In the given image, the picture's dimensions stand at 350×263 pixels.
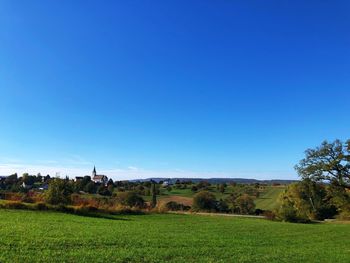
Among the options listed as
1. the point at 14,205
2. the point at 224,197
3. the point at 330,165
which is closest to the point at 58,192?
the point at 14,205

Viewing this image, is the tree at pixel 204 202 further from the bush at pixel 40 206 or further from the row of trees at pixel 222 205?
the bush at pixel 40 206

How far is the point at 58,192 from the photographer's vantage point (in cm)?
2858

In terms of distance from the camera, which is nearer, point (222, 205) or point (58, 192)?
point (58, 192)

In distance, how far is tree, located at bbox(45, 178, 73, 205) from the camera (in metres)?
27.8

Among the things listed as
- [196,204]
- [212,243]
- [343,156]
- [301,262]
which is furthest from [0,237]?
[196,204]

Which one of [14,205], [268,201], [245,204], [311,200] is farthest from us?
[268,201]

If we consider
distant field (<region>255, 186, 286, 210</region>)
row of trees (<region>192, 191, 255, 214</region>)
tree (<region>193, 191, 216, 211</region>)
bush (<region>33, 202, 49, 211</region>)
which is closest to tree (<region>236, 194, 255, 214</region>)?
row of trees (<region>192, 191, 255, 214</region>)

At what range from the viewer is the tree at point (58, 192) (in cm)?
2784

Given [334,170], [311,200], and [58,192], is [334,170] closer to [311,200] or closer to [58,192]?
[311,200]

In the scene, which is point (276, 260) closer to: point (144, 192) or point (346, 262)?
point (346, 262)

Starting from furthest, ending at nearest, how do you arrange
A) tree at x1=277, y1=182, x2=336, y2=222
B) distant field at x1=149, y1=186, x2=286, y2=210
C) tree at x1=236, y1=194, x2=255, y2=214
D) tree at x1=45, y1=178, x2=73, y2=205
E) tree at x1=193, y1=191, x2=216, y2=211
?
distant field at x1=149, y1=186, x2=286, y2=210
tree at x1=236, y1=194, x2=255, y2=214
tree at x1=193, y1=191, x2=216, y2=211
tree at x1=277, y1=182, x2=336, y2=222
tree at x1=45, y1=178, x2=73, y2=205

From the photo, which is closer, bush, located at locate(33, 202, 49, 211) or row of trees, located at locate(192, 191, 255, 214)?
bush, located at locate(33, 202, 49, 211)

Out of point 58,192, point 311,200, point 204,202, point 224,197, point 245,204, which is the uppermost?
point 224,197

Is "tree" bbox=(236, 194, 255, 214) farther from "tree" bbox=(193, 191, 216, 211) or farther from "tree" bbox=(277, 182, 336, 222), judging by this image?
"tree" bbox=(277, 182, 336, 222)
